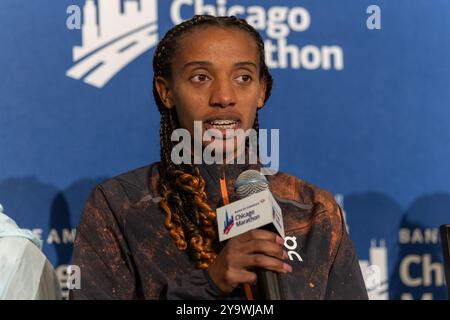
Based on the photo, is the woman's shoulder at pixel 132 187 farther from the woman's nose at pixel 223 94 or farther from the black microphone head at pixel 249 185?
the black microphone head at pixel 249 185

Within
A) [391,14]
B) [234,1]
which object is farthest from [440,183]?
[234,1]

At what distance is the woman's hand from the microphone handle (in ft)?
0.04

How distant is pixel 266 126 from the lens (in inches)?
98.7

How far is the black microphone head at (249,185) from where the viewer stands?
1.56 meters

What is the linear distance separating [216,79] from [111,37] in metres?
0.64

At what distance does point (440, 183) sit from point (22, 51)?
1.39m

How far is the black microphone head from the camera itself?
1564 millimetres

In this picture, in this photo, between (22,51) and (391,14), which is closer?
(22,51)

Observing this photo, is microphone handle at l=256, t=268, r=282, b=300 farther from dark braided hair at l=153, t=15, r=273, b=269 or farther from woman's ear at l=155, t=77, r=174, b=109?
woman's ear at l=155, t=77, r=174, b=109

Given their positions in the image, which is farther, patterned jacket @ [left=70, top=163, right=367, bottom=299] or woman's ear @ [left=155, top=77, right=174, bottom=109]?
woman's ear @ [left=155, top=77, right=174, bottom=109]

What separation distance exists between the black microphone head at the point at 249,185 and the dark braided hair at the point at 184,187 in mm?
251

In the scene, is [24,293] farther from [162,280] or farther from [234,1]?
[234,1]

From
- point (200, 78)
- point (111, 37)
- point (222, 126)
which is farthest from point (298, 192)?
point (111, 37)

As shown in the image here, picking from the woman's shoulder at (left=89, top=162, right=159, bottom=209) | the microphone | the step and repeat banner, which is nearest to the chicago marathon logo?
Result: the microphone
